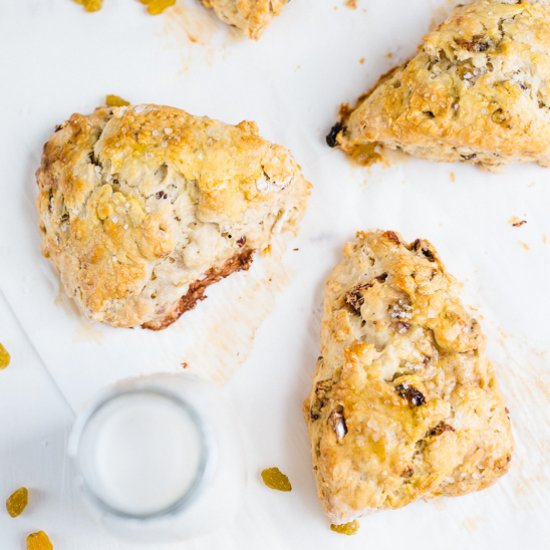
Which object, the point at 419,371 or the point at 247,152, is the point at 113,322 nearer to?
the point at 247,152

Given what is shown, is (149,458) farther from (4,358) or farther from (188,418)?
(4,358)

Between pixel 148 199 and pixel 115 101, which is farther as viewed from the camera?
pixel 115 101

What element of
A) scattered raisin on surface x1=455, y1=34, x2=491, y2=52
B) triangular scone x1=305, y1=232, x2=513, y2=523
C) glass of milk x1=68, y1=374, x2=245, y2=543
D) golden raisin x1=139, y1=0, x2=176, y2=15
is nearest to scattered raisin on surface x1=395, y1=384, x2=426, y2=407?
triangular scone x1=305, y1=232, x2=513, y2=523

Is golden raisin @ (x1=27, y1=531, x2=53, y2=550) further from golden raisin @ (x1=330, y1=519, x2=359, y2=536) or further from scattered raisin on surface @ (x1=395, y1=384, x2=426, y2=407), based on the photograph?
scattered raisin on surface @ (x1=395, y1=384, x2=426, y2=407)

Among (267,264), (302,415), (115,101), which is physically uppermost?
(115,101)

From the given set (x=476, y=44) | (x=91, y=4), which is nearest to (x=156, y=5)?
(x=91, y=4)

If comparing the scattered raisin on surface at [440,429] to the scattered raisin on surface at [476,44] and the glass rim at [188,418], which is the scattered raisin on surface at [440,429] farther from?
the scattered raisin on surface at [476,44]

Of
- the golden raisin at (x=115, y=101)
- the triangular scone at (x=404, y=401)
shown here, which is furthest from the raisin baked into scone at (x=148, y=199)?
the triangular scone at (x=404, y=401)
